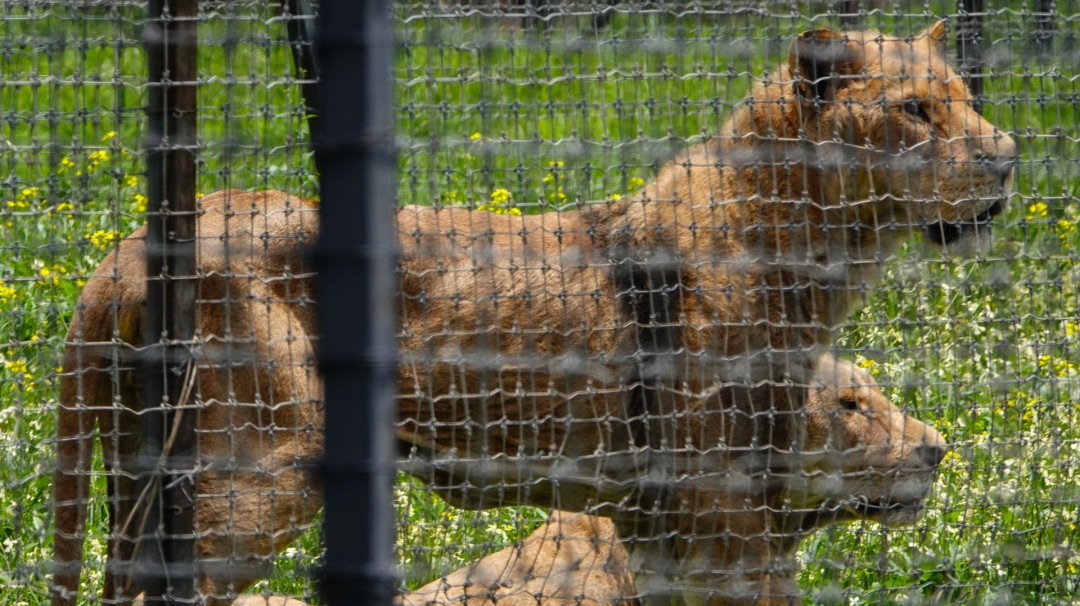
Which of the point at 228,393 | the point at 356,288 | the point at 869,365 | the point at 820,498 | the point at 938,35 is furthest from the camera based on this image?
the point at 869,365

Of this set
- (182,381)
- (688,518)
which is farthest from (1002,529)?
→ (182,381)

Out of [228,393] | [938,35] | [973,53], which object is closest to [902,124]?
[973,53]

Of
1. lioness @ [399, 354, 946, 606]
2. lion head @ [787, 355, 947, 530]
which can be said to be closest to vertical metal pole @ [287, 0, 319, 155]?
lioness @ [399, 354, 946, 606]

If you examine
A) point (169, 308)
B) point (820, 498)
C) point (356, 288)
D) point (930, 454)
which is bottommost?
point (820, 498)

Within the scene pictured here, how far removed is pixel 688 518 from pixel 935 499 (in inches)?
35.9

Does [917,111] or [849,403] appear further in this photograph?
[849,403]

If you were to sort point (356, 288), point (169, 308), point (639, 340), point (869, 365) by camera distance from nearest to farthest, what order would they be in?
1. point (356, 288)
2. point (169, 308)
3. point (639, 340)
4. point (869, 365)

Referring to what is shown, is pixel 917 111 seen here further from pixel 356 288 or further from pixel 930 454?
pixel 356 288

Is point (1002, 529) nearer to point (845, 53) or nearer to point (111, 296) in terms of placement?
point (845, 53)

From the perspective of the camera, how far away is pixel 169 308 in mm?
4090

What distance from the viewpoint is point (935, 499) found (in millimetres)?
4785

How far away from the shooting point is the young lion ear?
4414mm

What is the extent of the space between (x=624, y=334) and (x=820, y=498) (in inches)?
37.1

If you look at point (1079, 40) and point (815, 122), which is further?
point (815, 122)
